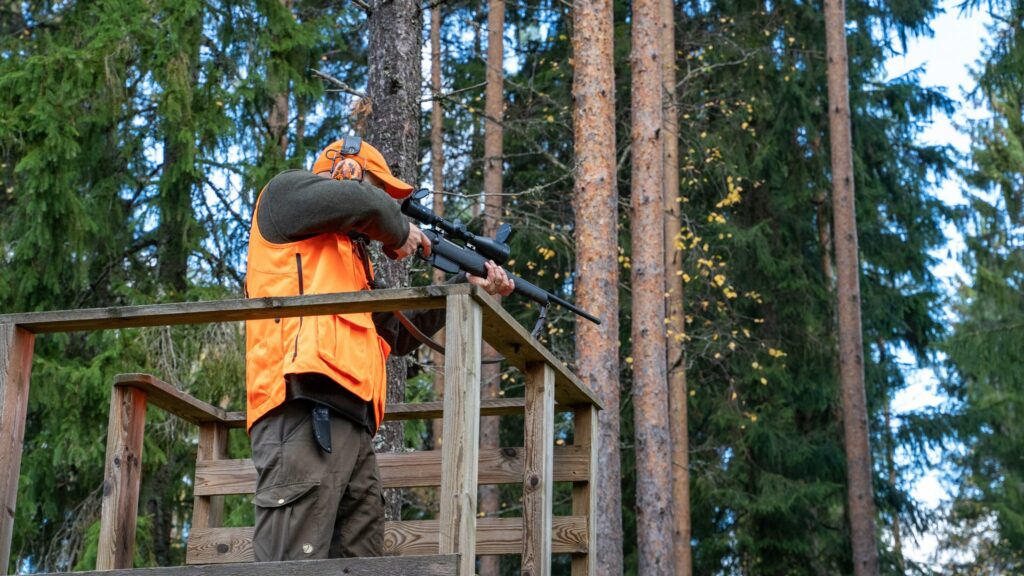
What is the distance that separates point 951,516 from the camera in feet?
90.3

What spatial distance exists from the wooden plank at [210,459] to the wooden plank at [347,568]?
1933mm

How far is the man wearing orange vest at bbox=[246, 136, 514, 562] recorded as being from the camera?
4031 millimetres

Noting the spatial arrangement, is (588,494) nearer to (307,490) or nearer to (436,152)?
(307,490)

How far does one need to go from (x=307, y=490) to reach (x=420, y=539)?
4.95 ft

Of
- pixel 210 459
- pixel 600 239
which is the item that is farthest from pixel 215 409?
pixel 600 239

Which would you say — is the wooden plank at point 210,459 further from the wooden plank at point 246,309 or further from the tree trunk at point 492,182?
the tree trunk at point 492,182

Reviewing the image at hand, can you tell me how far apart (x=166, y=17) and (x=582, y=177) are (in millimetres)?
4363

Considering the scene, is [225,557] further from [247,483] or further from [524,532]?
[524,532]

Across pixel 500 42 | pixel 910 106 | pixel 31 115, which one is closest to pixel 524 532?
pixel 31 115

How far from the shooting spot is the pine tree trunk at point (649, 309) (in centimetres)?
1293

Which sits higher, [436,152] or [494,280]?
[436,152]

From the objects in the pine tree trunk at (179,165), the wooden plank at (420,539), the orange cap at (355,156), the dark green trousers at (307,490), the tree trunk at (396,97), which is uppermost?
the pine tree trunk at (179,165)

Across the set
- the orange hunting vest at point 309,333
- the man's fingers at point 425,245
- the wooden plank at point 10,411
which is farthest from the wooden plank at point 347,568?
the man's fingers at point 425,245

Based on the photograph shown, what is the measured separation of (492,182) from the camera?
16625 mm
